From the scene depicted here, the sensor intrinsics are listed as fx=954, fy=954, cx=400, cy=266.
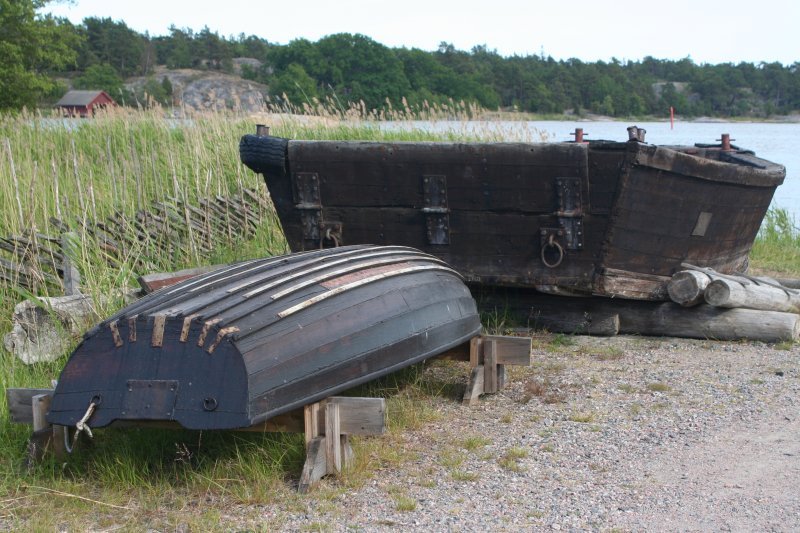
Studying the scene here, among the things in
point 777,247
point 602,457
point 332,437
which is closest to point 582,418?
point 602,457

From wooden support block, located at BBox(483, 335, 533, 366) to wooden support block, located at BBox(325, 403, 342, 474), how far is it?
1.77m

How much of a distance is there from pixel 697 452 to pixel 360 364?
5.95 feet

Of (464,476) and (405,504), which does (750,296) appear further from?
(405,504)

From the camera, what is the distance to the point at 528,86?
48.5 meters

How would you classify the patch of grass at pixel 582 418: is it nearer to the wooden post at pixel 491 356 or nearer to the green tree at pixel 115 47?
the wooden post at pixel 491 356

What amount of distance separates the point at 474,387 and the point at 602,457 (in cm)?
120

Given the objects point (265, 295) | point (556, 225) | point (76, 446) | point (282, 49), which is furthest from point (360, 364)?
point (282, 49)

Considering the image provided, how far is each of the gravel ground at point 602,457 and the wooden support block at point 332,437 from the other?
0.53 feet

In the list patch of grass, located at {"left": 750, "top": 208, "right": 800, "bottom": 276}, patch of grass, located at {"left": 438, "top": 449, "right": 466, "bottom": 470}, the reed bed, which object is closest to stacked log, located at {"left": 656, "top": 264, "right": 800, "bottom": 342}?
the reed bed

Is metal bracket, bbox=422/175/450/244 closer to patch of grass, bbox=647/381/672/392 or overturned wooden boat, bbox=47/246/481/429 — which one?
patch of grass, bbox=647/381/672/392

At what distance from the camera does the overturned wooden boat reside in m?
4.09

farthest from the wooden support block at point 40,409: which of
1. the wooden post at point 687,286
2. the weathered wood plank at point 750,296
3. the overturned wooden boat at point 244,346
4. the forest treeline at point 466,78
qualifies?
the forest treeline at point 466,78

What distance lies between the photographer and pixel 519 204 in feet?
24.2

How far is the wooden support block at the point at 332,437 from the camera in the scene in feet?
14.6
